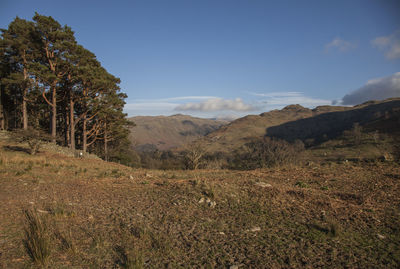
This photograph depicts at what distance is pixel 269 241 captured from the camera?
161 inches

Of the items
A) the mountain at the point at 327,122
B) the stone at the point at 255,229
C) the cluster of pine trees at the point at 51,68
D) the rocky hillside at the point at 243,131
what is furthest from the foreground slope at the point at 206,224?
the mountain at the point at 327,122

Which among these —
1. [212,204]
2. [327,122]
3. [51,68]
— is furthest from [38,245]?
[327,122]

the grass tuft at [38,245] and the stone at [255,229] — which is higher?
the grass tuft at [38,245]

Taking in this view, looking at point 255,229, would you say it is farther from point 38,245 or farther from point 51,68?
point 51,68

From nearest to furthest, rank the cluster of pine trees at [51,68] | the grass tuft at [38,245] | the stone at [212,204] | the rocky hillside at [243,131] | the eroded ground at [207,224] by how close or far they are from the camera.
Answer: the grass tuft at [38,245] → the eroded ground at [207,224] → the stone at [212,204] → the cluster of pine trees at [51,68] → the rocky hillside at [243,131]

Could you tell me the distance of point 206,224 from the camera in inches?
192

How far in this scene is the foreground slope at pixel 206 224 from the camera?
3.50m

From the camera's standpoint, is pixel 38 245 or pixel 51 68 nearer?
pixel 38 245

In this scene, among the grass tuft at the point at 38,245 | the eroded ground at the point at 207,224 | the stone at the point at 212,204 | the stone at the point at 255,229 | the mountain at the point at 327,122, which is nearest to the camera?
the grass tuft at the point at 38,245

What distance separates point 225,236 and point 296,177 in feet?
20.9

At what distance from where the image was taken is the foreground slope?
11.5 ft

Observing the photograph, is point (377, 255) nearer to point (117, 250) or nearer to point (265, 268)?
point (265, 268)

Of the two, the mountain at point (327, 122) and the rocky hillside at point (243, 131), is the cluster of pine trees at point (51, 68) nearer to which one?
the rocky hillside at point (243, 131)

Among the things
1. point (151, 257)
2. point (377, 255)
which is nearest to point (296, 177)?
point (377, 255)
